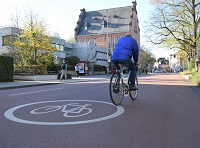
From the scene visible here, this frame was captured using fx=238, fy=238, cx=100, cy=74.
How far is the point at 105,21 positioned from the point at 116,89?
90.0 metres

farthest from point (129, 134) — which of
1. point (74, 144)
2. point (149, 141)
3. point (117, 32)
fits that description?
point (117, 32)

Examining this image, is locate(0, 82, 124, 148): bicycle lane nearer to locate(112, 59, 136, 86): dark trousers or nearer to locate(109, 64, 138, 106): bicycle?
locate(109, 64, 138, 106): bicycle

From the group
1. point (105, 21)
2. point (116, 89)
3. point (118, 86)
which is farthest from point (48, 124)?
point (105, 21)

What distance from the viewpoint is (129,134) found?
4.01 metres

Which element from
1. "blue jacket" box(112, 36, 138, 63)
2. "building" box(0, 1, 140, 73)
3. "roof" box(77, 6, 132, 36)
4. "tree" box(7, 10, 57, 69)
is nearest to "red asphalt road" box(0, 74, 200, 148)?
"blue jacket" box(112, 36, 138, 63)

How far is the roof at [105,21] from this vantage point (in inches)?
3600

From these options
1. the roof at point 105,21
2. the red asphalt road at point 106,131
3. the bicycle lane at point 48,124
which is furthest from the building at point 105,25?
the red asphalt road at point 106,131

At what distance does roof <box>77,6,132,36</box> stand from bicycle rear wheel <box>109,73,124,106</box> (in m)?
84.0

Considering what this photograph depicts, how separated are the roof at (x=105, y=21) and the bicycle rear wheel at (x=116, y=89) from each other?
8403 centimetres

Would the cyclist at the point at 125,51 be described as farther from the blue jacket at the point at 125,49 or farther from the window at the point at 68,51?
the window at the point at 68,51

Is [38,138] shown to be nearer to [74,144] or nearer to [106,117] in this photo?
[74,144]

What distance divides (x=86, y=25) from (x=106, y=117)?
92.8 meters

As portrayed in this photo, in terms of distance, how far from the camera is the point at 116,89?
6.88 meters

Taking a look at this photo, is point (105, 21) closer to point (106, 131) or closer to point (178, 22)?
point (178, 22)
